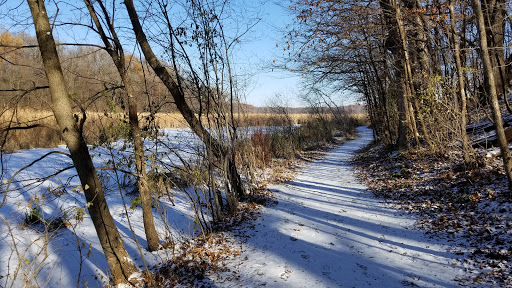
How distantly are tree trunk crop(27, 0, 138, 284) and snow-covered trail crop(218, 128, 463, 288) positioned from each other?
1315 mm

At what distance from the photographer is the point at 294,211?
6.04 meters

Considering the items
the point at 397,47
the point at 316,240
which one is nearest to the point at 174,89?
the point at 316,240

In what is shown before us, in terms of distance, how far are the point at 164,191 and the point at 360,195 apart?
14.9ft

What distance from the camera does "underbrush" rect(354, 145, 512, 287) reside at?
10.7 ft

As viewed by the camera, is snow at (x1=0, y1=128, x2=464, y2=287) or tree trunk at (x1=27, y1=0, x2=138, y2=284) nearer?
tree trunk at (x1=27, y1=0, x2=138, y2=284)

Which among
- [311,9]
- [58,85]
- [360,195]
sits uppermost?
[311,9]

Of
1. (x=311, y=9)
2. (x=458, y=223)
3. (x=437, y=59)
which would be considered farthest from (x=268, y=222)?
(x=437, y=59)

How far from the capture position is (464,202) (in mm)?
4816

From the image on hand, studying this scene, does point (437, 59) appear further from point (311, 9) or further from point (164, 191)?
point (164, 191)

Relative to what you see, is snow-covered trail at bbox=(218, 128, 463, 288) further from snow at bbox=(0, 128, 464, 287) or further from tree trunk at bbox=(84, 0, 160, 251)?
tree trunk at bbox=(84, 0, 160, 251)

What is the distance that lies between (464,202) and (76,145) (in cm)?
579

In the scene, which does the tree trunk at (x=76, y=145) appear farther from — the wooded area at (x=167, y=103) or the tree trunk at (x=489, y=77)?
the tree trunk at (x=489, y=77)

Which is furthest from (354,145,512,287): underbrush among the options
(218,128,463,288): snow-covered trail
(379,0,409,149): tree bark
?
(379,0,409,149): tree bark

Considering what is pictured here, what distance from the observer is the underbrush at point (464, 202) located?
3268 millimetres
